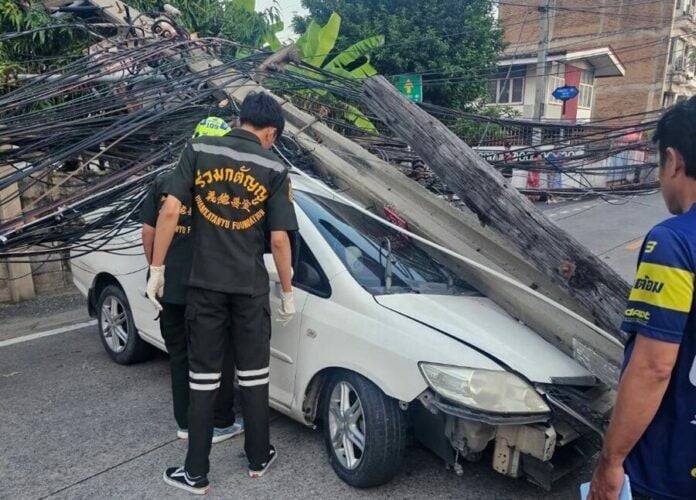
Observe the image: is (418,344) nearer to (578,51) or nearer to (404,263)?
(404,263)

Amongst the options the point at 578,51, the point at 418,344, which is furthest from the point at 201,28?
the point at 578,51

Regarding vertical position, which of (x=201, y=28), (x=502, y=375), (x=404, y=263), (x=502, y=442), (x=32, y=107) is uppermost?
(x=201, y=28)

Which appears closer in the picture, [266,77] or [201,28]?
[266,77]

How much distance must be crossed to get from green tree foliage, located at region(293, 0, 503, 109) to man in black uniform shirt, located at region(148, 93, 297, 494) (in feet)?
45.0

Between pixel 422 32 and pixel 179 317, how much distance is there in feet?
49.2

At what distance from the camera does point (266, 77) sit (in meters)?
5.68

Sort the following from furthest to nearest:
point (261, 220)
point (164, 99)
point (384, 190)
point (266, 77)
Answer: point (266, 77), point (164, 99), point (384, 190), point (261, 220)

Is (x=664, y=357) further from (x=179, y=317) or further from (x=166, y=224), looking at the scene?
(x=179, y=317)

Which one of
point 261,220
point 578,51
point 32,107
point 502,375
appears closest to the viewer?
point 502,375

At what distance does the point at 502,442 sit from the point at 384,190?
2096mm

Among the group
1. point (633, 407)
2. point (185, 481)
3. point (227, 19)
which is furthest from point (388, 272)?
point (227, 19)

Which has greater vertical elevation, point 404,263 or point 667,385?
point 667,385

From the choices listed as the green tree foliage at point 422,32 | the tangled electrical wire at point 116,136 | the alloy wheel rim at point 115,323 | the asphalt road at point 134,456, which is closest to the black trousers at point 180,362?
the asphalt road at point 134,456

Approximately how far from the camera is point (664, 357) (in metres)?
1.51
